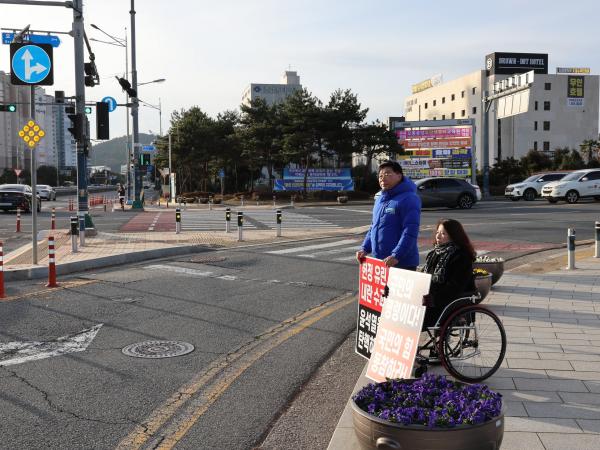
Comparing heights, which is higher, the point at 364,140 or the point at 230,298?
the point at 364,140

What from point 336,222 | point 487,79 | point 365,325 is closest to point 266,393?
point 365,325

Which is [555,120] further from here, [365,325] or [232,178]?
[365,325]

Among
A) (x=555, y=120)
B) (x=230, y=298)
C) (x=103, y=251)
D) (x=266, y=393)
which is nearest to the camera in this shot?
(x=266, y=393)

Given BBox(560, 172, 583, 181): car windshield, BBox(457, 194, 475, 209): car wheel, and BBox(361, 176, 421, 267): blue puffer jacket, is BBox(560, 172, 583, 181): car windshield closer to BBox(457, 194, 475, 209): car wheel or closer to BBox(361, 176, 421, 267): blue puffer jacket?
BBox(457, 194, 475, 209): car wheel

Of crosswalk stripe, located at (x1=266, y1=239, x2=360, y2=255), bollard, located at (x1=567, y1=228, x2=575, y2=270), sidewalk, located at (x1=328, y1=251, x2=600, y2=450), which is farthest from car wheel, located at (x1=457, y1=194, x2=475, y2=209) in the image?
sidewalk, located at (x1=328, y1=251, x2=600, y2=450)

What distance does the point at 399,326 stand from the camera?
4777 mm

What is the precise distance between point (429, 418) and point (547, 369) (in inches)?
115

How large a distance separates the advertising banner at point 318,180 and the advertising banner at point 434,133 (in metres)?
5.57

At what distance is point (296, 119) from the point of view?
1997 inches

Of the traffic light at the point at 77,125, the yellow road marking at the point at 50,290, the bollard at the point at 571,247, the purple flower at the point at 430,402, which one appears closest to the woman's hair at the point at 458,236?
the purple flower at the point at 430,402

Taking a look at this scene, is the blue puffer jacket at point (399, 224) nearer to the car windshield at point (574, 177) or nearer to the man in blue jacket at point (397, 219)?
the man in blue jacket at point (397, 219)

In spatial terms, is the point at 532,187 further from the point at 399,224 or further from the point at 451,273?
the point at 451,273

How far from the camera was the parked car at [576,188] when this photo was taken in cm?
3366

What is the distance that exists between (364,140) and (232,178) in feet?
84.6
